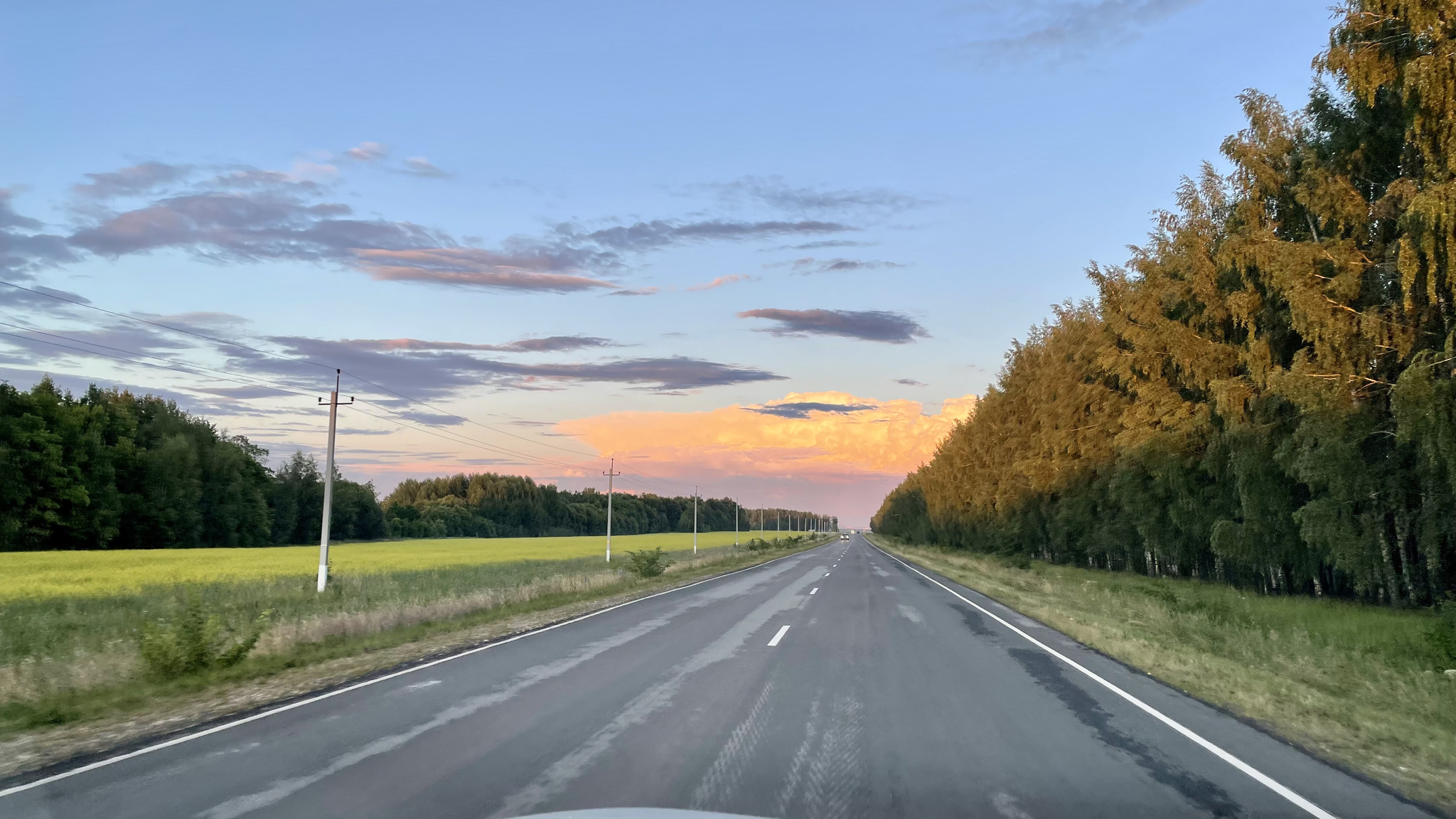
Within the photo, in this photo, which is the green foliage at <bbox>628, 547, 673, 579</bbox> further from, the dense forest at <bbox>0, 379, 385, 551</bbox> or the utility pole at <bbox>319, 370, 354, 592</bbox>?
the dense forest at <bbox>0, 379, 385, 551</bbox>

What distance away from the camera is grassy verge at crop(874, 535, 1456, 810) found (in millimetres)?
7043

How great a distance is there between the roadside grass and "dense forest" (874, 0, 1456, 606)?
16.8m

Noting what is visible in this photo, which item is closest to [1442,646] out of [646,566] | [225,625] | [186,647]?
[186,647]

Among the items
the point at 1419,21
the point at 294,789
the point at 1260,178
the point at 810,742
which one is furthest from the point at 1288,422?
the point at 294,789

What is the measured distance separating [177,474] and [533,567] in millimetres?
48413

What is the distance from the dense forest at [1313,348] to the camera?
1353cm

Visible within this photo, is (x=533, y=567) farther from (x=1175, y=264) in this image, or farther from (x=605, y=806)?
(x=605, y=806)

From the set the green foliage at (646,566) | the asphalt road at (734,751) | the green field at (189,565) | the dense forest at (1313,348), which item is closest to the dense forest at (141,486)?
the green field at (189,565)

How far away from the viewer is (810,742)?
6.87m

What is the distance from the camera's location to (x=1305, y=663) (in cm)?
1191

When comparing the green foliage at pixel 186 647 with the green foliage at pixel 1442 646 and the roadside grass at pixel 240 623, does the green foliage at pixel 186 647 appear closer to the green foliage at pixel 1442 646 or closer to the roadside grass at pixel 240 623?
the roadside grass at pixel 240 623

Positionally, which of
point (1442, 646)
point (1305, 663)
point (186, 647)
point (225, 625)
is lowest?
point (225, 625)

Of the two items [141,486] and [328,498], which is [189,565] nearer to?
[328,498]

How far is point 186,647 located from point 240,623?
22.6 ft
